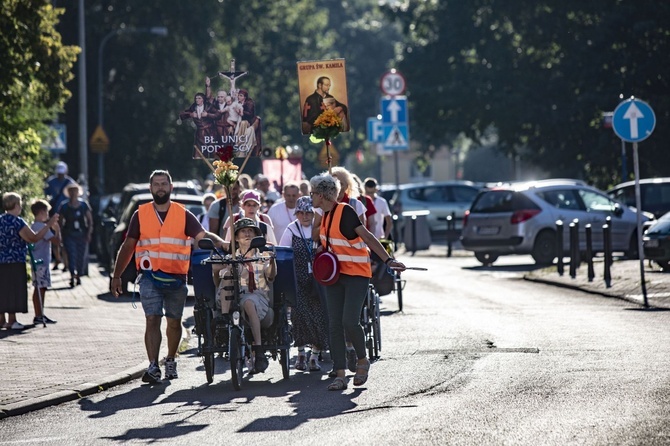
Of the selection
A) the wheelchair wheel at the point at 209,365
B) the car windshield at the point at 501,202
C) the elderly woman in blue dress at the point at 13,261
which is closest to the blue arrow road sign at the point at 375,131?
the car windshield at the point at 501,202

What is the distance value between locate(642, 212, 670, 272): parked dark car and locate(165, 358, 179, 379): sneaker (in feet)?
42.2

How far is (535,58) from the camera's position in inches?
1983

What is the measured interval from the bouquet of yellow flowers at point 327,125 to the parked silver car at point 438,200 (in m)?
28.1

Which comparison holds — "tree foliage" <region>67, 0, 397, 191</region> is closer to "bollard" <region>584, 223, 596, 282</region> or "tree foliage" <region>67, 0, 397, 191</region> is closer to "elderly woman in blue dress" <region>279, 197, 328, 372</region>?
"bollard" <region>584, 223, 596, 282</region>

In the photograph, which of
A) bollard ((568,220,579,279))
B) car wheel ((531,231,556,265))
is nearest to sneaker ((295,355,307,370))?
bollard ((568,220,579,279))

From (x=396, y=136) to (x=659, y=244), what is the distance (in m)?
9.40

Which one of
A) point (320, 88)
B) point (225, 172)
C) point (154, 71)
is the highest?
point (154, 71)

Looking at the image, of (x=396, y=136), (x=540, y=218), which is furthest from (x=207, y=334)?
(x=396, y=136)

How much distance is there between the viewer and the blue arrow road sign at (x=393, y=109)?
108 ft

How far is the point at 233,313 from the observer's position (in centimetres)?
1266

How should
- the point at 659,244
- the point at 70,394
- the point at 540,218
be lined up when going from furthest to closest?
1. the point at 540,218
2. the point at 659,244
3. the point at 70,394

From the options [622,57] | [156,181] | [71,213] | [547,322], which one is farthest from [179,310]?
[622,57]

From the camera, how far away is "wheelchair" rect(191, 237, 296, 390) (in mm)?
12594

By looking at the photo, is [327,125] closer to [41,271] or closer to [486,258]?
[41,271]
